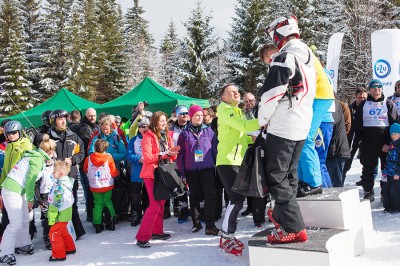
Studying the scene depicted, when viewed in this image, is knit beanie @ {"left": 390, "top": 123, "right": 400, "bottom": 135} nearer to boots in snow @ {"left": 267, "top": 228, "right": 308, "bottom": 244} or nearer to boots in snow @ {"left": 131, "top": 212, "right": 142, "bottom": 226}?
boots in snow @ {"left": 267, "top": 228, "right": 308, "bottom": 244}

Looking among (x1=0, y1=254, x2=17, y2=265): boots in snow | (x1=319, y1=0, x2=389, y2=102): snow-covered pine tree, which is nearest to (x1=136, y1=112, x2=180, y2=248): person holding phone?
(x1=0, y1=254, x2=17, y2=265): boots in snow

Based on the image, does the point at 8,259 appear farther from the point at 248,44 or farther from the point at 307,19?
the point at 307,19

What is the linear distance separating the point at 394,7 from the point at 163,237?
30991 mm

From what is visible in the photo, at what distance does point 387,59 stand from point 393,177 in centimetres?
658

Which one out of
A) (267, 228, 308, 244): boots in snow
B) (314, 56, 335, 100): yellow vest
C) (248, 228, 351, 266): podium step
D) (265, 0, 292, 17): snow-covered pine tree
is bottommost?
(248, 228, 351, 266): podium step

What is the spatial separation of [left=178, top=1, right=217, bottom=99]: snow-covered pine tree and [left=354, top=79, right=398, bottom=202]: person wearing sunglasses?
24.9 meters

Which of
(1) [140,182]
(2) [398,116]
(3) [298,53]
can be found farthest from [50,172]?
(2) [398,116]

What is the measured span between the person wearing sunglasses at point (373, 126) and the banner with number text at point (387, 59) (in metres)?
5.21

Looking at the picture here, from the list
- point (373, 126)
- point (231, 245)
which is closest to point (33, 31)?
point (373, 126)

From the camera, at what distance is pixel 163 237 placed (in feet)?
17.4

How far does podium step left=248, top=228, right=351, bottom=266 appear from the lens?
321 cm

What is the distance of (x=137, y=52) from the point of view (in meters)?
44.0

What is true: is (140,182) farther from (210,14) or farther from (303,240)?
(210,14)

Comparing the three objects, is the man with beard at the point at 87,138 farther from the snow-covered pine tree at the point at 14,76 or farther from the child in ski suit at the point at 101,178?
the snow-covered pine tree at the point at 14,76
